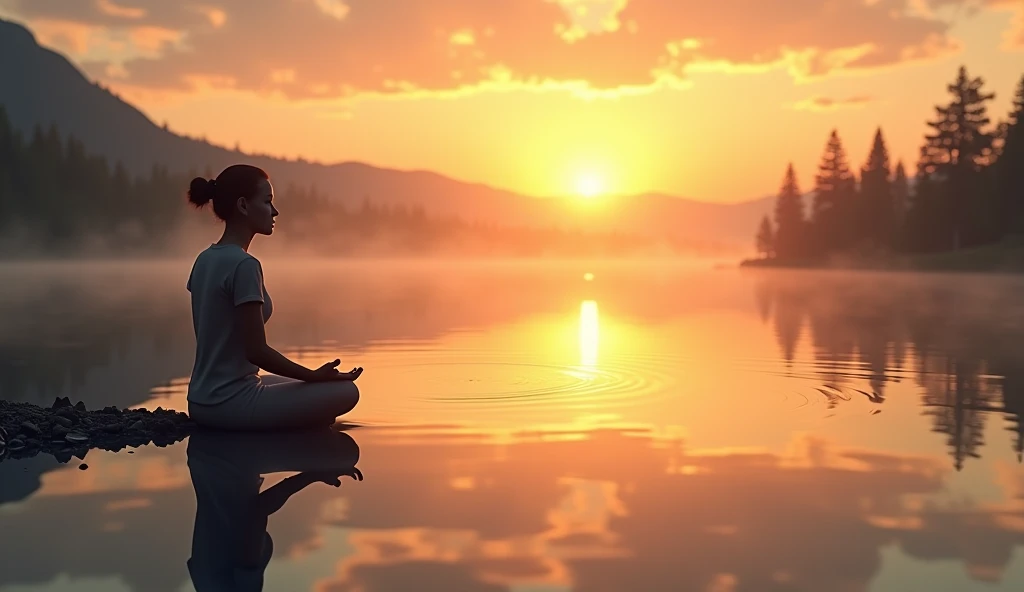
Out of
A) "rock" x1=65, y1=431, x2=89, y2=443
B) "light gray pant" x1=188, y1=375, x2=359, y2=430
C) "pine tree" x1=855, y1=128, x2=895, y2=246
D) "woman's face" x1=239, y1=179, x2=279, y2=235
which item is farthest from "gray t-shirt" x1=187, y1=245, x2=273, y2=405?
"pine tree" x1=855, y1=128, x2=895, y2=246

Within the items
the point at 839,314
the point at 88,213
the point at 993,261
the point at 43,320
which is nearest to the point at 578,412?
the point at 43,320

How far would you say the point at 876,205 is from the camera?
93.6m

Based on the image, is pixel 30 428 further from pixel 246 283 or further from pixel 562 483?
pixel 562 483

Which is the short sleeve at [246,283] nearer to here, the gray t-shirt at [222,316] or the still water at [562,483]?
the gray t-shirt at [222,316]

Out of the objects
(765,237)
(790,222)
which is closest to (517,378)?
(790,222)

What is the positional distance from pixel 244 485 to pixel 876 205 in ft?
315

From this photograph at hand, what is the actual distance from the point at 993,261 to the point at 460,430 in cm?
7557

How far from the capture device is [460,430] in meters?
8.90

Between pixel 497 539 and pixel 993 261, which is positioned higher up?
pixel 993 261

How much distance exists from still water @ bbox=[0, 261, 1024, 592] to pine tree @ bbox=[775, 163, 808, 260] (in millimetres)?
90956

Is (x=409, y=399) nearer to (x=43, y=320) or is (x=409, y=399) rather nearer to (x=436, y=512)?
(x=436, y=512)

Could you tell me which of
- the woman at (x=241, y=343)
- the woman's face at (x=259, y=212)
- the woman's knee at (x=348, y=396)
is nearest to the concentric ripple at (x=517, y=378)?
the woman's knee at (x=348, y=396)

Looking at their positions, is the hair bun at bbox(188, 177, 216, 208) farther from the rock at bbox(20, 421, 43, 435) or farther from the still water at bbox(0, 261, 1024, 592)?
the rock at bbox(20, 421, 43, 435)

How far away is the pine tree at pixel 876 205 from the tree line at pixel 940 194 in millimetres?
99
